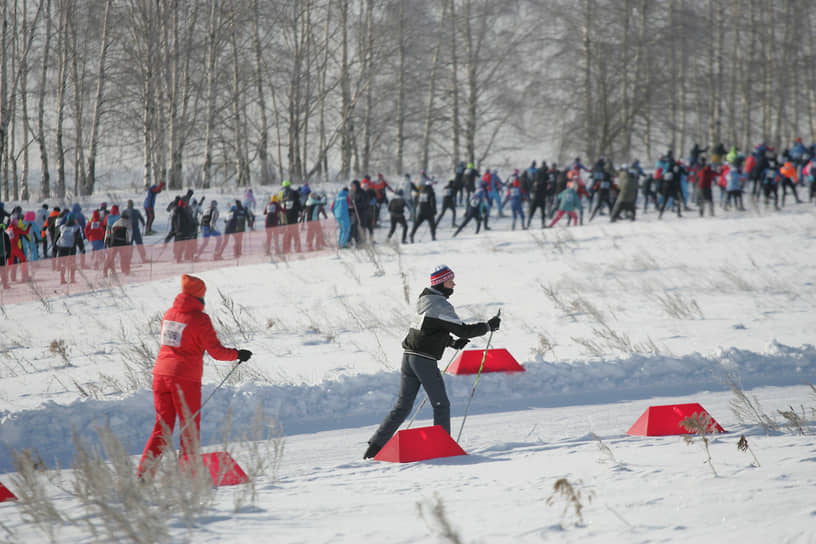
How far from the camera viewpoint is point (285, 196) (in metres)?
18.4

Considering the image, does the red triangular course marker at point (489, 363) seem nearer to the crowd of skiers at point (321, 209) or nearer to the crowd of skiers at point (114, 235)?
the crowd of skiers at point (321, 209)

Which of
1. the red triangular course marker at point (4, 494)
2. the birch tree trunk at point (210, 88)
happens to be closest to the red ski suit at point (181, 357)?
the red triangular course marker at point (4, 494)

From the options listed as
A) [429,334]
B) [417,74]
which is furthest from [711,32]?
[429,334]

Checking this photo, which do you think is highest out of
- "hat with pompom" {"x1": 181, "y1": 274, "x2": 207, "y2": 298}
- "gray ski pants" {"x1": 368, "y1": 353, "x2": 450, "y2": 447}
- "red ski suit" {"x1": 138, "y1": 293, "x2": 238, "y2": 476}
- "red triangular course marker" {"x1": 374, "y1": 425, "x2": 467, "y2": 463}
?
"hat with pompom" {"x1": 181, "y1": 274, "x2": 207, "y2": 298}

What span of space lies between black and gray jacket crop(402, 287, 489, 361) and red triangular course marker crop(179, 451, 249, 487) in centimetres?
158

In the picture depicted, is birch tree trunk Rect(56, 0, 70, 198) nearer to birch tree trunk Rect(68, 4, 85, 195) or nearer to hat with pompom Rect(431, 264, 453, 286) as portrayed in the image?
birch tree trunk Rect(68, 4, 85, 195)

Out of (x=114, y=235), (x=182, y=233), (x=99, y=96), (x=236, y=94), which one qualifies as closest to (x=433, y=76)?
(x=236, y=94)

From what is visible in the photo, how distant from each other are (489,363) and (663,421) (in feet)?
8.45

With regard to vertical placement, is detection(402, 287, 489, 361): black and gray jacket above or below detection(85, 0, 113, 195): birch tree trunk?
below

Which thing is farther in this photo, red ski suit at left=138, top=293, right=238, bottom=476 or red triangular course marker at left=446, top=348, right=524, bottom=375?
red triangular course marker at left=446, top=348, right=524, bottom=375

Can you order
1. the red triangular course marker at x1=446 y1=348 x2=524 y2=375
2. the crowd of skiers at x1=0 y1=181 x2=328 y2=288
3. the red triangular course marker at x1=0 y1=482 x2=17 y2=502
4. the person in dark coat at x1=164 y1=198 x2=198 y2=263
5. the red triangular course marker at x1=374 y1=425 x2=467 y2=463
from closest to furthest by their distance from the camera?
the red triangular course marker at x1=0 y1=482 x2=17 y2=502 < the red triangular course marker at x1=374 y1=425 x2=467 y2=463 < the red triangular course marker at x1=446 y1=348 x2=524 y2=375 < the crowd of skiers at x1=0 y1=181 x2=328 y2=288 < the person in dark coat at x1=164 y1=198 x2=198 y2=263

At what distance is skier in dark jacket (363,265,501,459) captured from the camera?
18.6 ft

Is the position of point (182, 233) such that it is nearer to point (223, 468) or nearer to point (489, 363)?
point (489, 363)

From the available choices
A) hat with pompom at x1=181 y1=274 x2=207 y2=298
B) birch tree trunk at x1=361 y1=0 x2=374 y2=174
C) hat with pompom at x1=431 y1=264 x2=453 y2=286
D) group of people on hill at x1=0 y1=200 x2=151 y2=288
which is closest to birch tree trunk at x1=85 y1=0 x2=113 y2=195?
group of people on hill at x1=0 y1=200 x2=151 y2=288
